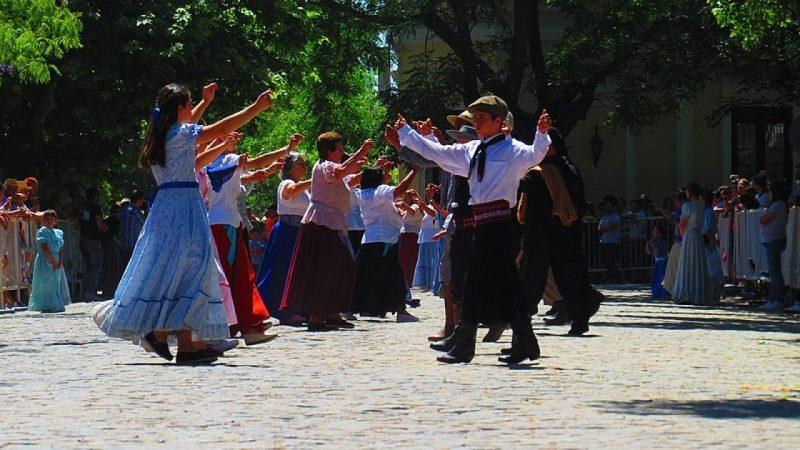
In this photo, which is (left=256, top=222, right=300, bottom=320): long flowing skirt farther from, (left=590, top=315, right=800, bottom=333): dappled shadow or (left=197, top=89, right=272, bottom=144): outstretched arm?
(left=197, top=89, right=272, bottom=144): outstretched arm

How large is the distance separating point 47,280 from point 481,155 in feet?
44.3

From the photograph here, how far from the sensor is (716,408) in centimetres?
899

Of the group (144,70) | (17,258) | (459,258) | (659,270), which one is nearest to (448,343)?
(459,258)

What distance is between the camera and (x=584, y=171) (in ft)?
149

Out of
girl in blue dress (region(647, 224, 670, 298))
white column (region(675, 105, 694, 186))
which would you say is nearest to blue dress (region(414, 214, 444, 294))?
girl in blue dress (region(647, 224, 670, 298))

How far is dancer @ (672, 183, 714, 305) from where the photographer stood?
24562 mm

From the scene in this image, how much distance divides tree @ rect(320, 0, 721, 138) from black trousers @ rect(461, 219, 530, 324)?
1805 cm

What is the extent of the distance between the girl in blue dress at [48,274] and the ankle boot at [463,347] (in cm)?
1285

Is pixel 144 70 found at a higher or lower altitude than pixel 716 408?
higher

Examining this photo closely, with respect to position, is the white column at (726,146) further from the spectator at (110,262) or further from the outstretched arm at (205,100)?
the outstretched arm at (205,100)

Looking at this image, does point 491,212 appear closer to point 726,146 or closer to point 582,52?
point 582,52

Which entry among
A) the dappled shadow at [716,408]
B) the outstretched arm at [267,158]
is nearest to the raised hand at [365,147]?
the outstretched arm at [267,158]

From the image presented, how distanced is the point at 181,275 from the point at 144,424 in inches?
146

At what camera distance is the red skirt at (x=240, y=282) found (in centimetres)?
1453
